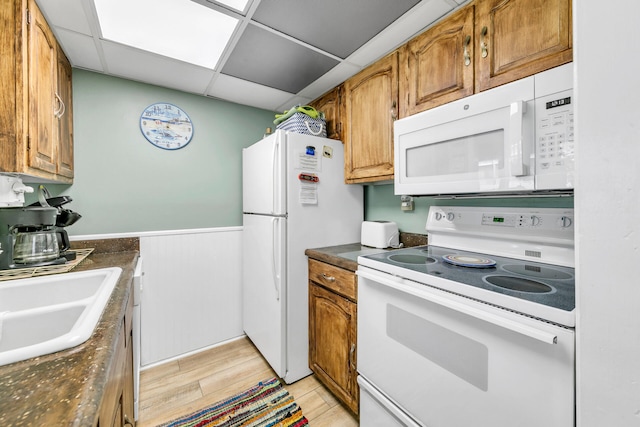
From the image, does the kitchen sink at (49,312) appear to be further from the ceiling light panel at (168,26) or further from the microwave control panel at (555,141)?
the microwave control panel at (555,141)

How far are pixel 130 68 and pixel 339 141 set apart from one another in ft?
5.00

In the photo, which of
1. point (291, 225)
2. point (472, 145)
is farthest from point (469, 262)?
point (291, 225)

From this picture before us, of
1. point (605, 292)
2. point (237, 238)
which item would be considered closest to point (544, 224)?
point (605, 292)

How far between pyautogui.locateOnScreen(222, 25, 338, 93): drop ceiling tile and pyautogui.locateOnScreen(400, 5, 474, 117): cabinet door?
517mm

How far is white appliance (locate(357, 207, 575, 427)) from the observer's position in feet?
2.32

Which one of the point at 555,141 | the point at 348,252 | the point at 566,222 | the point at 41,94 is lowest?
the point at 348,252

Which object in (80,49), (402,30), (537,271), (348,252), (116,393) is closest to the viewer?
(116,393)

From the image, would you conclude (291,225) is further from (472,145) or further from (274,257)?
(472,145)

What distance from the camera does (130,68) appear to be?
176cm

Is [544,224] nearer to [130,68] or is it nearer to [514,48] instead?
[514,48]

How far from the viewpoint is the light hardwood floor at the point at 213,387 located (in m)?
1.54

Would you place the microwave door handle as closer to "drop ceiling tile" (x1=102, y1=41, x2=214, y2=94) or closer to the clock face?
"drop ceiling tile" (x1=102, y1=41, x2=214, y2=94)

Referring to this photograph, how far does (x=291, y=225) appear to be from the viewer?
1745 mm

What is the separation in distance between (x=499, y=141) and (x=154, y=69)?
213 cm
